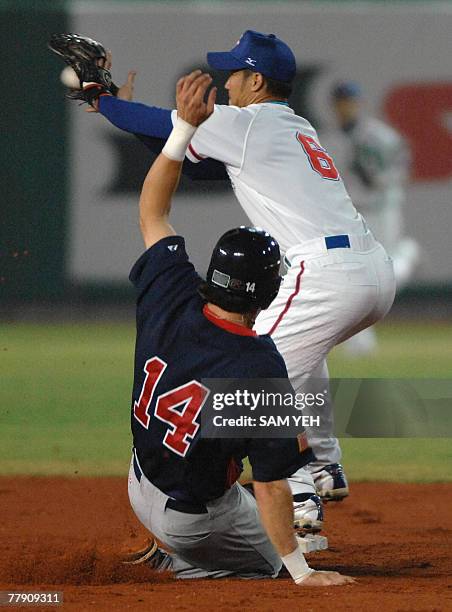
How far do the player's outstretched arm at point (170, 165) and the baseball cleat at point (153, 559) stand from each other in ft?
Answer: 3.65

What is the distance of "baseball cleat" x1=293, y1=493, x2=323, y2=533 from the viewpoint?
473cm

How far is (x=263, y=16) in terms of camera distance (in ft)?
51.0

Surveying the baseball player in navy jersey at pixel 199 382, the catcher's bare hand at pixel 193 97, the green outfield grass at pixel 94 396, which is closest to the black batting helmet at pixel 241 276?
the baseball player in navy jersey at pixel 199 382

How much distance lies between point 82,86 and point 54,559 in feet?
6.21

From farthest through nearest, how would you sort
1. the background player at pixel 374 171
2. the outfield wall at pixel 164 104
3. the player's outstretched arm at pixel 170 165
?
the outfield wall at pixel 164 104 < the background player at pixel 374 171 < the player's outstretched arm at pixel 170 165

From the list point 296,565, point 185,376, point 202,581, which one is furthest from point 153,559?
point 185,376

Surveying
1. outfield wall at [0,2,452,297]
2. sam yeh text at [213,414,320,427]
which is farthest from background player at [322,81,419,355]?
sam yeh text at [213,414,320,427]

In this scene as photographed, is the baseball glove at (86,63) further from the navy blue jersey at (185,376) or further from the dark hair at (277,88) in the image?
the navy blue jersey at (185,376)

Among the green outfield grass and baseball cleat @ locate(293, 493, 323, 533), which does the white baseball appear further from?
the green outfield grass

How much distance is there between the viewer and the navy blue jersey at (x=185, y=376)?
3750 millimetres

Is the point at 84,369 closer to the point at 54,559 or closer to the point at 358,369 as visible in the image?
the point at 358,369

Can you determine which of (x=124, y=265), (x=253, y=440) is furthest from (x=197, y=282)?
(x=124, y=265)

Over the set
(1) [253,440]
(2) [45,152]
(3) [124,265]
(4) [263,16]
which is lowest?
(3) [124,265]

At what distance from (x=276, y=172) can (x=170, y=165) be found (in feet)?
3.07
